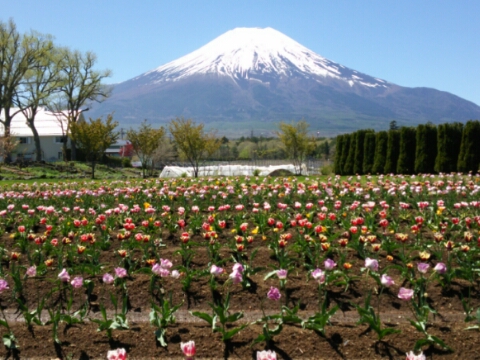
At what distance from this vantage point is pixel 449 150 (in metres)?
20.5

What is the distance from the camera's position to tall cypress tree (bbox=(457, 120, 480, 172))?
19.6 meters

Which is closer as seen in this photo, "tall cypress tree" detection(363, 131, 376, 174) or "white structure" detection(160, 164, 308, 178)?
"tall cypress tree" detection(363, 131, 376, 174)

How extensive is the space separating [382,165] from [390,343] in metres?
20.9

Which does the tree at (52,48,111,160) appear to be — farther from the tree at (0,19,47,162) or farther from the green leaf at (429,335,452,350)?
the green leaf at (429,335,452,350)

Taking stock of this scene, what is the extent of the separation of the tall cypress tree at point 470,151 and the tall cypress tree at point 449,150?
53 cm

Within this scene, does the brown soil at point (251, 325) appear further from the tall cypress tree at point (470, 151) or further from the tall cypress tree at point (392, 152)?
the tall cypress tree at point (392, 152)

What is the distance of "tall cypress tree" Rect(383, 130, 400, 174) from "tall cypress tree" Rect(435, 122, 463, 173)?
2.49 metres

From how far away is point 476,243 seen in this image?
18.1 ft

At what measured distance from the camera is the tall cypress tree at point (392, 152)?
899 inches

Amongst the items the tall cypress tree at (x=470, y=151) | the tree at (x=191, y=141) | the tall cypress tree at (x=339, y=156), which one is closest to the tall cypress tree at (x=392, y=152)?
the tall cypress tree at (x=470, y=151)

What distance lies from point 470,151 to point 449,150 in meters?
0.94

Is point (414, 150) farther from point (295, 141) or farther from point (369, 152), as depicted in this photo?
point (295, 141)

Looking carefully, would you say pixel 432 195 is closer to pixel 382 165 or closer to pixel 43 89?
pixel 382 165

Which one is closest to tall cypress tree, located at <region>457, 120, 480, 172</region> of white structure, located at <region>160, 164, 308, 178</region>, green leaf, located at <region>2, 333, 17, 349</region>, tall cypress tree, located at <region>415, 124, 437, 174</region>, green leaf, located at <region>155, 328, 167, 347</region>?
tall cypress tree, located at <region>415, 124, 437, 174</region>
